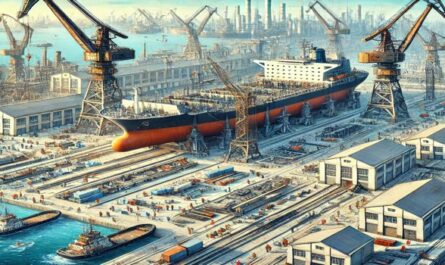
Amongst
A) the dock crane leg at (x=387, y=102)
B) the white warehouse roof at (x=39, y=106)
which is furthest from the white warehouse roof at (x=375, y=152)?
the white warehouse roof at (x=39, y=106)

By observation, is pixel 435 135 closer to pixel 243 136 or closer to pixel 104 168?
pixel 243 136

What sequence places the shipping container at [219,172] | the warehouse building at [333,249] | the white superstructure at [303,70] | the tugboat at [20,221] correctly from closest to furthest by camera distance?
the warehouse building at [333,249]
the tugboat at [20,221]
the shipping container at [219,172]
the white superstructure at [303,70]

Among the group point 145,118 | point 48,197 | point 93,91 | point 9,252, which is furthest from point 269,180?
point 93,91

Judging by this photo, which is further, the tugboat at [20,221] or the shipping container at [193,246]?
the tugboat at [20,221]

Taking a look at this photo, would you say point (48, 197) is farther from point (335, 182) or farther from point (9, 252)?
point (335, 182)

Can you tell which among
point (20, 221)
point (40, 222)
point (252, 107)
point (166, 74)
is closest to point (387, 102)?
point (252, 107)

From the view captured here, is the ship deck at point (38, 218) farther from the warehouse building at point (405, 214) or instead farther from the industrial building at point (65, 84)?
the industrial building at point (65, 84)

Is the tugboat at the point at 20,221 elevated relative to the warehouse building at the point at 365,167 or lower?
lower
